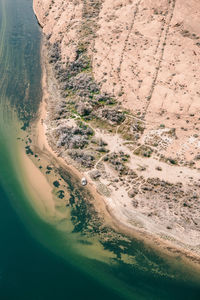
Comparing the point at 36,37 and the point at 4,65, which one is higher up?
the point at 36,37

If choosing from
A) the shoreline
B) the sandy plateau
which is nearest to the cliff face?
the sandy plateau

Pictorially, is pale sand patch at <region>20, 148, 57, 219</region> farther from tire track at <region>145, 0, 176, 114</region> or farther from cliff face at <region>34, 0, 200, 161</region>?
tire track at <region>145, 0, 176, 114</region>

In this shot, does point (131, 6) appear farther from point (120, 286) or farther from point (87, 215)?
point (120, 286)

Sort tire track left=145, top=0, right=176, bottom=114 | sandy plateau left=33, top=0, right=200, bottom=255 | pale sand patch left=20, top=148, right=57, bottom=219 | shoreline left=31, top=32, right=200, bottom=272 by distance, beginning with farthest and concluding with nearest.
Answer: tire track left=145, top=0, right=176, bottom=114 < pale sand patch left=20, top=148, right=57, bottom=219 < sandy plateau left=33, top=0, right=200, bottom=255 < shoreline left=31, top=32, right=200, bottom=272

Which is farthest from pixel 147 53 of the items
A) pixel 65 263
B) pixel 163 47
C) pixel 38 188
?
pixel 65 263

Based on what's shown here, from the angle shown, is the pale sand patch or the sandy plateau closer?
the sandy plateau

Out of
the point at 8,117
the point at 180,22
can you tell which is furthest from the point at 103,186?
the point at 180,22

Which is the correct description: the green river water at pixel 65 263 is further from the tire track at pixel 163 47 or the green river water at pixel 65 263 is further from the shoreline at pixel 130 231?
the tire track at pixel 163 47

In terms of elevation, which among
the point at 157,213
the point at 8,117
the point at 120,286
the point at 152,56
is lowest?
the point at 120,286

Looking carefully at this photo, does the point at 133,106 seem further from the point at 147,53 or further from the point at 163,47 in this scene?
the point at 163,47
